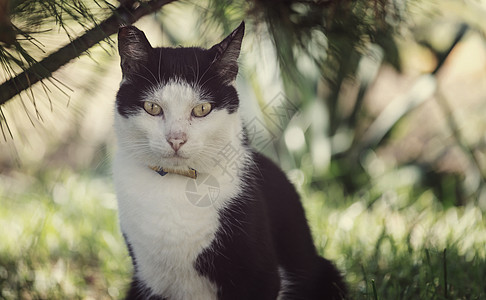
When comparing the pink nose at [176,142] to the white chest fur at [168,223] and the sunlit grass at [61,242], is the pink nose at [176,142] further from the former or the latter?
the sunlit grass at [61,242]

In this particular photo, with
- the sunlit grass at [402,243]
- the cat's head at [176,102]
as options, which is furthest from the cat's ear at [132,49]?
the sunlit grass at [402,243]

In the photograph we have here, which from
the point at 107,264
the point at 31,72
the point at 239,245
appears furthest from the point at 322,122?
the point at 31,72

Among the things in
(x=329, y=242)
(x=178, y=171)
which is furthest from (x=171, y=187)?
(x=329, y=242)

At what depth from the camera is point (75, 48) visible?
0.84m

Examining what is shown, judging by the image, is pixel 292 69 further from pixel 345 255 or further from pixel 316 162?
pixel 316 162

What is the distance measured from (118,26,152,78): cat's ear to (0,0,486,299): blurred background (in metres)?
0.04

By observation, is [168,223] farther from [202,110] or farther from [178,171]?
[202,110]

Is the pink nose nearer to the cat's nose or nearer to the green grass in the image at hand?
the cat's nose

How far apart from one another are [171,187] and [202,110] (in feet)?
0.53

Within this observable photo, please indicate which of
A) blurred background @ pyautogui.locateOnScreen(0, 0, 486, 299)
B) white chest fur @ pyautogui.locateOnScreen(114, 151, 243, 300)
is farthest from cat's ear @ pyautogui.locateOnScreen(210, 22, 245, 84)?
white chest fur @ pyautogui.locateOnScreen(114, 151, 243, 300)

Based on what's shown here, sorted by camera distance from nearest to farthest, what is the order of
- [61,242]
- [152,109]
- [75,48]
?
[75,48] < [152,109] < [61,242]

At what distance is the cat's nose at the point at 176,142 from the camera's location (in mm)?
899

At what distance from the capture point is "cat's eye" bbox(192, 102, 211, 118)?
0.95 metres

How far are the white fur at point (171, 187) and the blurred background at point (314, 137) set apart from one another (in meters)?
0.13
